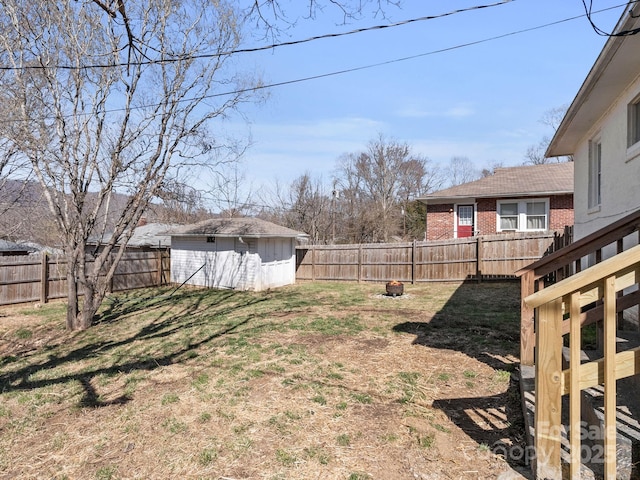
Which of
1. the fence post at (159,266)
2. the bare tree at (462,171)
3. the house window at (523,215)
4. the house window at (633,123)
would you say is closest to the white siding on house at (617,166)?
the house window at (633,123)

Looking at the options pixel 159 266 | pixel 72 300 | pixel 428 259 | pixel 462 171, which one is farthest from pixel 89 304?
Answer: pixel 462 171

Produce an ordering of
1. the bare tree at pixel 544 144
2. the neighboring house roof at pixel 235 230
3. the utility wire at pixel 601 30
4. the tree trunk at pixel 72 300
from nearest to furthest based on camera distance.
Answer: the utility wire at pixel 601 30 → the tree trunk at pixel 72 300 → the neighboring house roof at pixel 235 230 → the bare tree at pixel 544 144

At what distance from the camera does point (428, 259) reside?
1498 centimetres

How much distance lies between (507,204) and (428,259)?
4.90 m

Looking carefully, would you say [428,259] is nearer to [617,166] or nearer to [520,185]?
[520,185]

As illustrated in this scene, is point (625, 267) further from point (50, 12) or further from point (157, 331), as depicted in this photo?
point (50, 12)

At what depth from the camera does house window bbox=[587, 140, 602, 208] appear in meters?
7.09

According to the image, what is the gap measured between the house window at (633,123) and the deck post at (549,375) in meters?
4.33

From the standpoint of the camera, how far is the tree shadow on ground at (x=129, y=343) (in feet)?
16.9

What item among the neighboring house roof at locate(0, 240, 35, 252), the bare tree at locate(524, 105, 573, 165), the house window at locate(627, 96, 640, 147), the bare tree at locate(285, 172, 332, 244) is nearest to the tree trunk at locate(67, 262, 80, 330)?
the house window at locate(627, 96, 640, 147)

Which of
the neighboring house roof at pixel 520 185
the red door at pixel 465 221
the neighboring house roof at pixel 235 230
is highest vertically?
the neighboring house roof at pixel 520 185

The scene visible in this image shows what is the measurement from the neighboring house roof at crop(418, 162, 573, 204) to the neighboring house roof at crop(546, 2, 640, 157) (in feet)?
31.4

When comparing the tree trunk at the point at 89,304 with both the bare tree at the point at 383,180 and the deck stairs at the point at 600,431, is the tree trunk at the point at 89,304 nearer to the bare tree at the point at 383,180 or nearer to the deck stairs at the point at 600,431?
the deck stairs at the point at 600,431

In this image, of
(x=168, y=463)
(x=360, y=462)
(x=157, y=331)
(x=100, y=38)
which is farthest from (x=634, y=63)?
(x=100, y=38)
